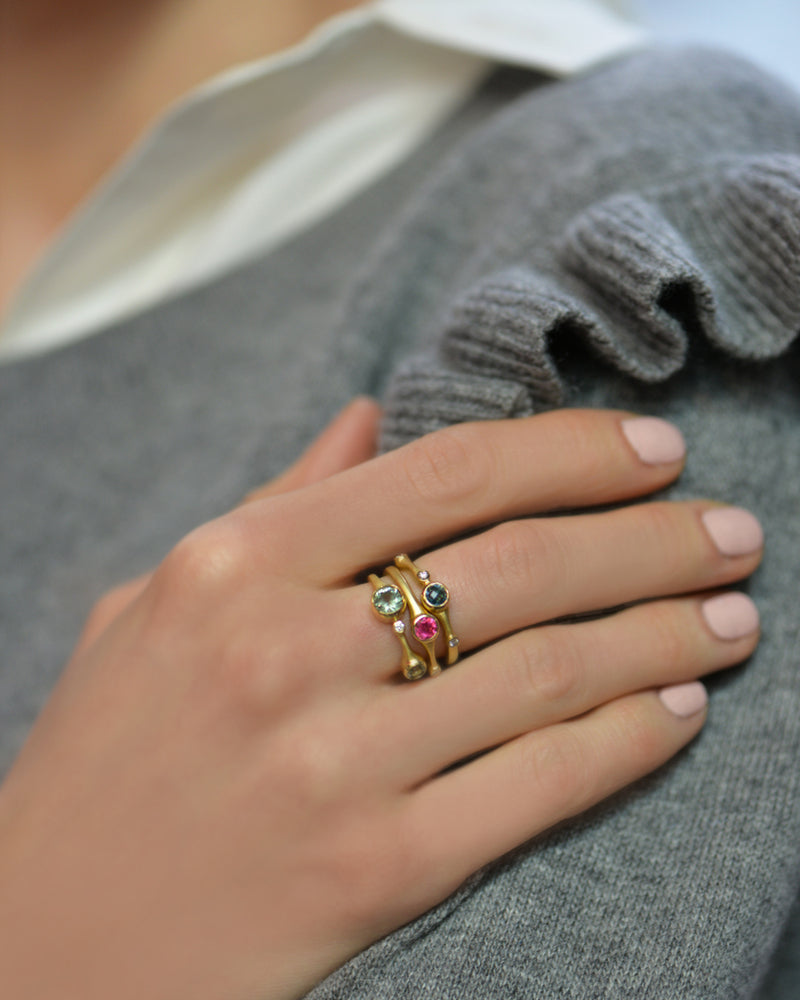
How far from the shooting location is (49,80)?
1.08 metres

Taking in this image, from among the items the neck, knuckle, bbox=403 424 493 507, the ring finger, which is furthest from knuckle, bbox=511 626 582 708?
the neck

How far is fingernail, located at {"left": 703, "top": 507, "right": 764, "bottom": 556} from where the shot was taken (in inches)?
21.0

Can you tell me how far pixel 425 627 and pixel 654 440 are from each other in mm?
206

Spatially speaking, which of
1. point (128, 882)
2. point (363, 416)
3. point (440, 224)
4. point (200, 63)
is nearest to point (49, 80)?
point (200, 63)

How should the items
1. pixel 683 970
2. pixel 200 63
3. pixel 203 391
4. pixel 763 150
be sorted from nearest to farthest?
pixel 683 970
pixel 763 150
pixel 203 391
pixel 200 63

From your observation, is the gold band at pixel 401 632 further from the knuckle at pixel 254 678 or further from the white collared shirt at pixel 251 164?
the white collared shirt at pixel 251 164

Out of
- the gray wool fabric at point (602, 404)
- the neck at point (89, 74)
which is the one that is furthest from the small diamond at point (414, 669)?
the neck at point (89, 74)

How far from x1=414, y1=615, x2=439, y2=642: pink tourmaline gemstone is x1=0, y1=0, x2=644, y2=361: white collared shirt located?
24.6 inches

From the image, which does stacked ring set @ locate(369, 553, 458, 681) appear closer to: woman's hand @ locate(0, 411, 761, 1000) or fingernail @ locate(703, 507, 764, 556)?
woman's hand @ locate(0, 411, 761, 1000)

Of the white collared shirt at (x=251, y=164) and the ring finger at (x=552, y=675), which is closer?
the ring finger at (x=552, y=675)

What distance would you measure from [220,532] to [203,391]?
1.34 feet

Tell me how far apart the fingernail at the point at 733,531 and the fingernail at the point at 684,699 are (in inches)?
3.7

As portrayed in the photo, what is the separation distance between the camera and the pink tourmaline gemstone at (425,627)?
0.48m

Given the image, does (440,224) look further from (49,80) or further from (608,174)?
(49,80)
